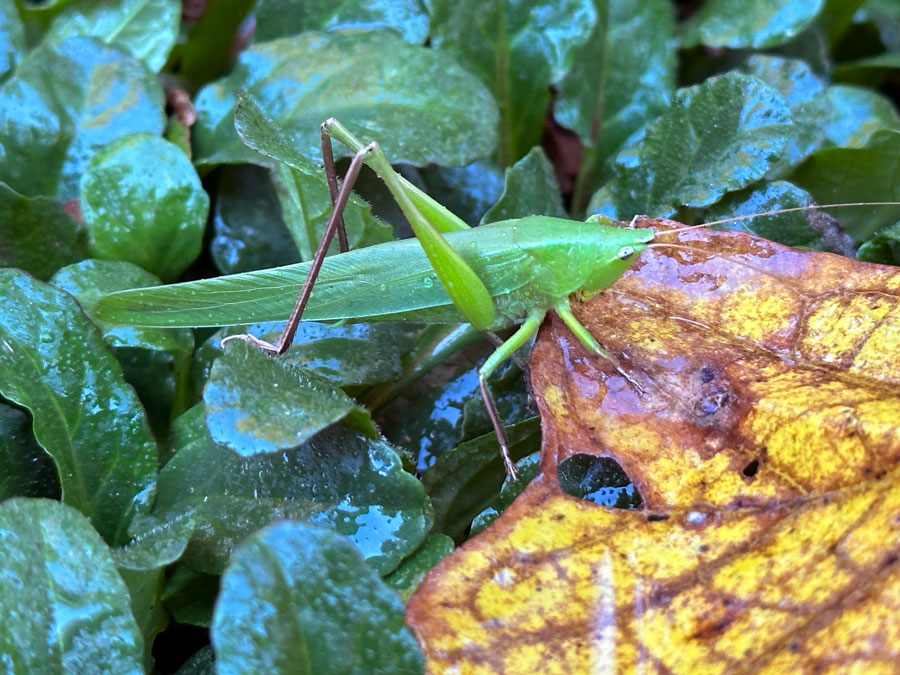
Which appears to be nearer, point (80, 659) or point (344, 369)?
point (80, 659)

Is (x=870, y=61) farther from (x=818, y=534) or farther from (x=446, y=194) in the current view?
(x=818, y=534)

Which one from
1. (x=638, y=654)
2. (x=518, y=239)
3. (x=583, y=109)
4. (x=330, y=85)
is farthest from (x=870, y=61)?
(x=638, y=654)

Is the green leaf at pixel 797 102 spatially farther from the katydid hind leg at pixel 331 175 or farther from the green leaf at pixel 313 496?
the green leaf at pixel 313 496

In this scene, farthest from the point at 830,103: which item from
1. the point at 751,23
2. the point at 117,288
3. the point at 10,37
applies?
the point at 10,37

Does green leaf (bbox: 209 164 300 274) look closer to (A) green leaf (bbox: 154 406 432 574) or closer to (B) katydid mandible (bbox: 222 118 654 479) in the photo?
(B) katydid mandible (bbox: 222 118 654 479)

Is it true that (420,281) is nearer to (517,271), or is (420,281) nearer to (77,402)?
(517,271)

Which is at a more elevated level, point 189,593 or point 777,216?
point 777,216

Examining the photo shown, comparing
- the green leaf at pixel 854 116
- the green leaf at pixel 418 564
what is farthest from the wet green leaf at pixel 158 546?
the green leaf at pixel 854 116

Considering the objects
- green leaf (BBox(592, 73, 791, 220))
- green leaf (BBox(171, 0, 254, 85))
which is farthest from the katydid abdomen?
green leaf (BBox(171, 0, 254, 85))

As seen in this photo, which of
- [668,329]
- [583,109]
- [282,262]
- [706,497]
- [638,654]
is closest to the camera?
[638,654]
